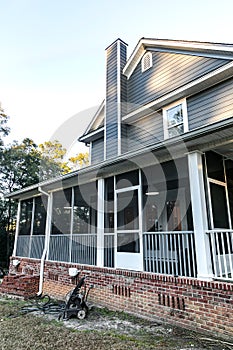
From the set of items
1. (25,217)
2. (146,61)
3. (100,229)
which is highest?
(146,61)

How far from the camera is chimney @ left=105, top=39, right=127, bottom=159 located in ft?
32.2

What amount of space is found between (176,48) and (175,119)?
8.85ft

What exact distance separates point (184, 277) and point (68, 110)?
1689 cm

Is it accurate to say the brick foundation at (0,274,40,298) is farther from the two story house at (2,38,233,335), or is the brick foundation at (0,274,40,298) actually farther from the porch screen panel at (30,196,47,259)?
the porch screen panel at (30,196,47,259)

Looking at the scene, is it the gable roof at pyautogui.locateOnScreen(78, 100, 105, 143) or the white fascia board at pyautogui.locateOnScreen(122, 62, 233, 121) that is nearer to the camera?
the white fascia board at pyautogui.locateOnScreen(122, 62, 233, 121)

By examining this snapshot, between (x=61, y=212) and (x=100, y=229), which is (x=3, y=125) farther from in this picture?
(x=100, y=229)

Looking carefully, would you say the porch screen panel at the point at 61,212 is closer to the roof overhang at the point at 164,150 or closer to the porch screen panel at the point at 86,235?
the porch screen panel at the point at 86,235

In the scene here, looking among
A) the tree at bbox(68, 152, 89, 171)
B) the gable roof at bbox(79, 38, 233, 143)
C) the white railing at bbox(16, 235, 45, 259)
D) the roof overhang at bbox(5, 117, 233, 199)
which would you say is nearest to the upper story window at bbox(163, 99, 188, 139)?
the gable roof at bbox(79, 38, 233, 143)

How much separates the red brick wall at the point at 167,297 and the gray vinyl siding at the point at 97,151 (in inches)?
221

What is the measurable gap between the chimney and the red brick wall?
5.00 m

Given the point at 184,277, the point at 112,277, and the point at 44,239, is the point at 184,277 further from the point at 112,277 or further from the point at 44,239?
the point at 44,239

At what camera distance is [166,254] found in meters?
5.44

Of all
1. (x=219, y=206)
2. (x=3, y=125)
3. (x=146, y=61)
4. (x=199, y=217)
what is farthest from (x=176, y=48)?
(x=3, y=125)

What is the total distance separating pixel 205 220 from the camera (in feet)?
15.3
